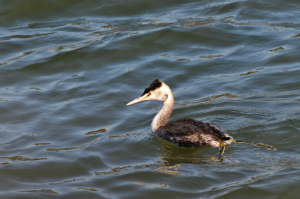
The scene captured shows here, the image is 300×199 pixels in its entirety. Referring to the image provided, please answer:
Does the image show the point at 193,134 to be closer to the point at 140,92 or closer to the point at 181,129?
the point at 181,129

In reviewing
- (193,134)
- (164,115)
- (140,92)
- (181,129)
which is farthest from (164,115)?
(140,92)

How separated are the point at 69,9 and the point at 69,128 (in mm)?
6835

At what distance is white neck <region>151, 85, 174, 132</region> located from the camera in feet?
29.6

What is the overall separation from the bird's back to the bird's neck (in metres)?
0.31

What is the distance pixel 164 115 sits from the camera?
9109mm

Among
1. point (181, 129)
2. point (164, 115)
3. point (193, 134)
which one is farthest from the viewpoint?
point (164, 115)

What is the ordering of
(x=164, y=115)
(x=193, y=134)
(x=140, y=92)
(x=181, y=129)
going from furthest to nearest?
1. (x=140, y=92)
2. (x=164, y=115)
3. (x=181, y=129)
4. (x=193, y=134)

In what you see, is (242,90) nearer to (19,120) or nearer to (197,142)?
(197,142)

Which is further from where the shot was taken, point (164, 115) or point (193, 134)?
point (164, 115)

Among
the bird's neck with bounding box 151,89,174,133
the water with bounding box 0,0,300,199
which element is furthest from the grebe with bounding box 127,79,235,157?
the water with bounding box 0,0,300,199

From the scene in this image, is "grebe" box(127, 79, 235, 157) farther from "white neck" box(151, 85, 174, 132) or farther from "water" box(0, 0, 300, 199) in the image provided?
"water" box(0, 0, 300, 199)

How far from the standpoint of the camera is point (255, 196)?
6816 mm

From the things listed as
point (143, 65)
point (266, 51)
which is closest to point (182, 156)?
point (143, 65)

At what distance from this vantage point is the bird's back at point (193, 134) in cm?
810
